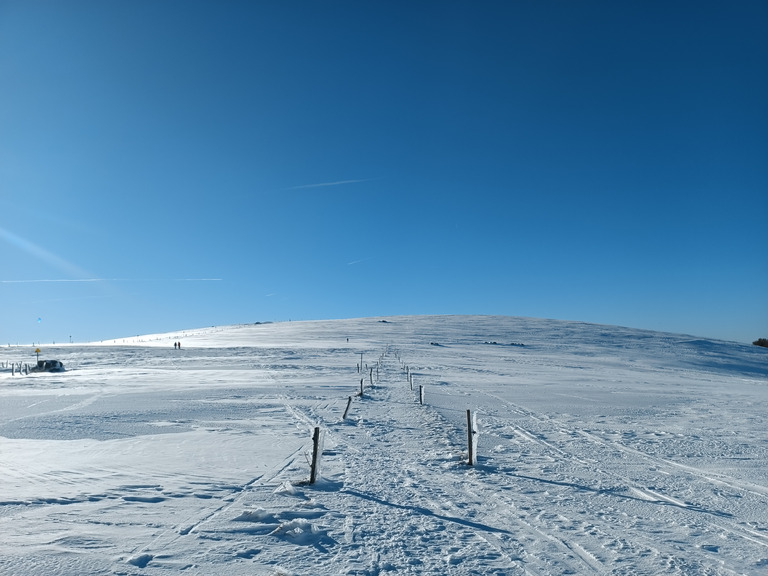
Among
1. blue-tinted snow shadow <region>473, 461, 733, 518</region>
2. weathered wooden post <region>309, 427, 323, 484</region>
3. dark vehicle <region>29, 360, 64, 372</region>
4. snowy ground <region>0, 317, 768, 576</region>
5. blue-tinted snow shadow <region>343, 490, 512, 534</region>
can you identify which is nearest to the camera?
snowy ground <region>0, 317, 768, 576</region>

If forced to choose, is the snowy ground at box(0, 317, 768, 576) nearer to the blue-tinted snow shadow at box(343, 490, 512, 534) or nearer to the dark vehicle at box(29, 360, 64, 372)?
the blue-tinted snow shadow at box(343, 490, 512, 534)

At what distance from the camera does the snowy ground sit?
5688 millimetres

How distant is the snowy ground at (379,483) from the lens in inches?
224

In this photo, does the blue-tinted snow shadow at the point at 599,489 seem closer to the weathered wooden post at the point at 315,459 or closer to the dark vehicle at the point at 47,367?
the weathered wooden post at the point at 315,459

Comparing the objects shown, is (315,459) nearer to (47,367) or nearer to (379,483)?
(379,483)

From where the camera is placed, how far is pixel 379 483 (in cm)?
873

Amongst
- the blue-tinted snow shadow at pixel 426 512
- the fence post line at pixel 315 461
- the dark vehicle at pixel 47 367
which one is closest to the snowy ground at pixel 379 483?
the blue-tinted snow shadow at pixel 426 512

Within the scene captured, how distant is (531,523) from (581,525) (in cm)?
65

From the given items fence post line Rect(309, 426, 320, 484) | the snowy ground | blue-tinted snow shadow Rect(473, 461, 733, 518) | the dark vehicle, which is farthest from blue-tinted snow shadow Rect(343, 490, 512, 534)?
the dark vehicle

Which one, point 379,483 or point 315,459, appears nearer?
point 315,459

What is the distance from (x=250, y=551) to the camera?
5.75 m

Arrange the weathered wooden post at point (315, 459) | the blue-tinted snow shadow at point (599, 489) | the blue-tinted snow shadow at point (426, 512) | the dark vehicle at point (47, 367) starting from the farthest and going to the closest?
the dark vehicle at point (47, 367), the weathered wooden post at point (315, 459), the blue-tinted snow shadow at point (599, 489), the blue-tinted snow shadow at point (426, 512)

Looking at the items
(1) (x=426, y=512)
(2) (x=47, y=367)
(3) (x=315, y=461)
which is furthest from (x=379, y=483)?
(2) (x=47, y=367)

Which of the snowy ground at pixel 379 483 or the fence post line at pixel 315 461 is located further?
the fence post line at pixel 315 461
